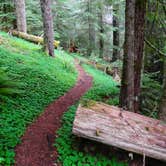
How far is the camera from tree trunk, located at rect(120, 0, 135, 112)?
6.70 metres

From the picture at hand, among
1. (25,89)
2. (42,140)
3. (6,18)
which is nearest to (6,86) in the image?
(25,89)

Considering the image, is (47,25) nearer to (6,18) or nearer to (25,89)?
(25,89)

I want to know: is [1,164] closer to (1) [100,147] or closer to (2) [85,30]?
(1) [100,147]

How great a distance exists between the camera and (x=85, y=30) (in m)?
26.3

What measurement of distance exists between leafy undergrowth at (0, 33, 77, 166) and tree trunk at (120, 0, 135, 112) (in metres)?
2.43

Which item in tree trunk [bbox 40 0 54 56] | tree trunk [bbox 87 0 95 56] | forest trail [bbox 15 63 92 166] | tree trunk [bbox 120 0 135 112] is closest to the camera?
forest trail [bbox 15 63 92 166]

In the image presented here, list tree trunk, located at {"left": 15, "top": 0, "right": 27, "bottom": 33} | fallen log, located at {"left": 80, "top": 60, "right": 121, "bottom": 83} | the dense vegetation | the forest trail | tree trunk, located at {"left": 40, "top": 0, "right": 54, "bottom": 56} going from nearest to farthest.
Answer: the forest trail, the dense vegetation, tree trunk, located at {"left": 40, "top": 0, "right": 54, "bottom": 56}, tree trunk, located at {"left": 15, "top": 0, "right": 27, "bottom": 33}, fallen log, located at {"left": 80, "top": 60, "right": 121, "bottom": 83}

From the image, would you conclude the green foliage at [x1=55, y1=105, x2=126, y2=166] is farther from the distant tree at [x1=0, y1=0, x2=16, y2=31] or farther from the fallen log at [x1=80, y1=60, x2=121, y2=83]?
the distant tree at [x1=0, y1=0, x2=16, y2=31]

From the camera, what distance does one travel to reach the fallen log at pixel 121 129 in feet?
18.4

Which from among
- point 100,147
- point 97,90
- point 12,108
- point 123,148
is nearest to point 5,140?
point 12,108

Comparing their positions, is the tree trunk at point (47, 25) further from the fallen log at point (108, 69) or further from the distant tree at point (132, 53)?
the distant tree at point (132, 53)

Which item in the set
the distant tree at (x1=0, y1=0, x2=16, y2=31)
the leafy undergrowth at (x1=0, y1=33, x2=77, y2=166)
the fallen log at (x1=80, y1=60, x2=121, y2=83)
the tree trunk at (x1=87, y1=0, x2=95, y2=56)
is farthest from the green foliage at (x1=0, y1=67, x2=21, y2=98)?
the tree trunk at (x1=87, y1=0, x2=95, y2=56)

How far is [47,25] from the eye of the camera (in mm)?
13641

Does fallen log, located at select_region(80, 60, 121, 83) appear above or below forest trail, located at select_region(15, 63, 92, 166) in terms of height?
below
